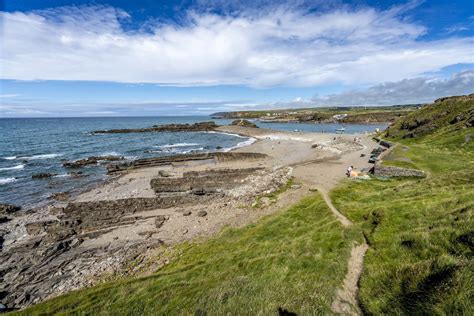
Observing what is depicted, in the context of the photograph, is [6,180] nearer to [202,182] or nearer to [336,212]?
[202,182]

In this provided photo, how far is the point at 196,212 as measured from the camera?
25.5 meters

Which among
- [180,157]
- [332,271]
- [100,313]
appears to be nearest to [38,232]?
[100,313]

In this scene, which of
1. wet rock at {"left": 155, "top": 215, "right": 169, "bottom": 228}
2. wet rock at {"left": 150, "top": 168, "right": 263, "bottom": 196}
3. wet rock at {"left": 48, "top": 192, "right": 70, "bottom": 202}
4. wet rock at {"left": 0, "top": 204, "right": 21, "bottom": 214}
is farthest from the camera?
wet rock at {"left": 150, "top": 168, "right": 263, "bottom": 196}

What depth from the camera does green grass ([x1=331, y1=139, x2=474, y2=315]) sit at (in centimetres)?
717

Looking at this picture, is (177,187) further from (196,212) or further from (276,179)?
(276,179)

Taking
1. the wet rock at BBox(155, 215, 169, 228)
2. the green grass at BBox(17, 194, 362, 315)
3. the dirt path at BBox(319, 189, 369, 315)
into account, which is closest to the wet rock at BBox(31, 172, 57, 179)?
the wet rock at BBox(155, 215, 169, 228)

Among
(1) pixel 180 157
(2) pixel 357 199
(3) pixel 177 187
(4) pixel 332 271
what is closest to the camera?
(4) pixel 332 271

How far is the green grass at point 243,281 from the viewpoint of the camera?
925 centimetres

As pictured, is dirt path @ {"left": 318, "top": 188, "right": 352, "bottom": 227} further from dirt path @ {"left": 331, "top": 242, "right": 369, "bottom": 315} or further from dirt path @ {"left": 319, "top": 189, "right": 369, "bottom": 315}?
dirt path @ {"left": 331, "top": 242, "right": 369, "bottom": 315}

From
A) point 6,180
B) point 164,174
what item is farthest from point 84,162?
point 164,174

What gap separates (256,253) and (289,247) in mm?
1909

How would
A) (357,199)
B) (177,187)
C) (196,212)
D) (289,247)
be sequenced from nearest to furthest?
(289,247) → (357,199) → (196,212) → (177,187)

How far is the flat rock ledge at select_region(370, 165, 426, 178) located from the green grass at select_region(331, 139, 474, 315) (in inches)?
378

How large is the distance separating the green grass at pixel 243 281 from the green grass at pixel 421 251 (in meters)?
1.46
